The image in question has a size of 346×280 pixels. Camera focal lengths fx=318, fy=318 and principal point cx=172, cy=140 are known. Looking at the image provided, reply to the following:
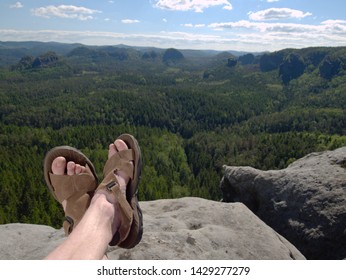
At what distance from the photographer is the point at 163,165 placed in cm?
12212

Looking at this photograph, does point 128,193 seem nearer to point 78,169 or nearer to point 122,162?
point 122,162

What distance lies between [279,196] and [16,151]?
11314 centimetres

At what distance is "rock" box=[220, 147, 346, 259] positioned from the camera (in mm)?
15695

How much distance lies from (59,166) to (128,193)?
2.94 meters

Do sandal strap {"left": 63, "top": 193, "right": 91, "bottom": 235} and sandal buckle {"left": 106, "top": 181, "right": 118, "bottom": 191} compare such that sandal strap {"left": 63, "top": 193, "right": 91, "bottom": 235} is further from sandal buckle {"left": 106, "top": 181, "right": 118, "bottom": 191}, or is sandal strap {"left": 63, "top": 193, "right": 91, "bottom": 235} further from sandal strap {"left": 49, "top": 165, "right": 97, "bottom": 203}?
sandal buckle {"left": 106, "top": 181, "right": 118, "bottom": 191}

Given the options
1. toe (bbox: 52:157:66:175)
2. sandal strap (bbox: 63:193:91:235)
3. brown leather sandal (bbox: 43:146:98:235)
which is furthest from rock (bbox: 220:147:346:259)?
toe (bbox: 52:157:66:175)

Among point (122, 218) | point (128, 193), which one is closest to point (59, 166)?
point (128, 193)

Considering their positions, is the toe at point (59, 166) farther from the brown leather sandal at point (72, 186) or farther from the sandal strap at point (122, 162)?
→ the sandal strap at point (122, 162)

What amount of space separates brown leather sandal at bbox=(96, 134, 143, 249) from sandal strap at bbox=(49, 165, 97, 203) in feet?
1.90

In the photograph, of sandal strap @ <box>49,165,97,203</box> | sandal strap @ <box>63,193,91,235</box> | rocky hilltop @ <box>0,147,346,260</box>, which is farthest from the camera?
rocky hilltop @ <box>0,147,346,260</box>

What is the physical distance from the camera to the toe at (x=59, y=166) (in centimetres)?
1145

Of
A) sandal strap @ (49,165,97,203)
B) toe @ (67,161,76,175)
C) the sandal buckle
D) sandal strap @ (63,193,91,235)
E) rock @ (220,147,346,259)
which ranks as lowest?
rock @ (220,147,346,259)

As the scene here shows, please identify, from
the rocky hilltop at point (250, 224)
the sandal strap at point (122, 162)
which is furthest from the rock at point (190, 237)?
the sandal strap at point (122, 162)

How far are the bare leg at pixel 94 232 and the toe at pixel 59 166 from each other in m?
2.49
